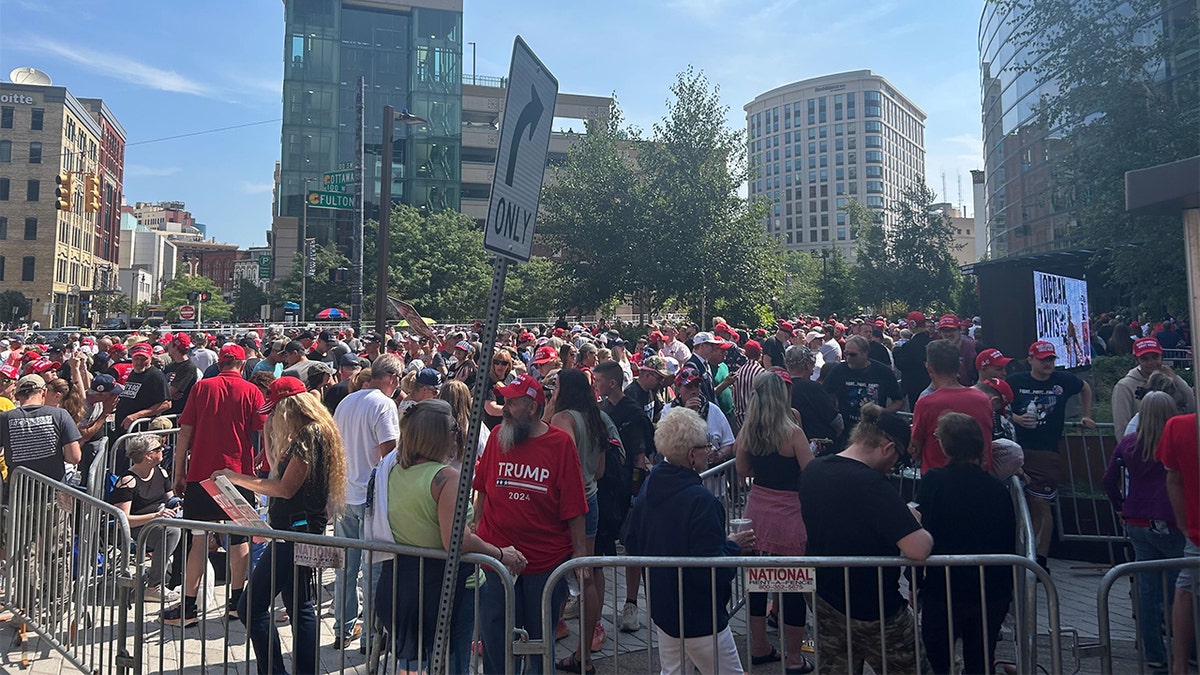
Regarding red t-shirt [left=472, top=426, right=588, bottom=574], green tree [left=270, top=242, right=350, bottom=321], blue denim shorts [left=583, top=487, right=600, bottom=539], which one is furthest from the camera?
green tree [left=270, top=242, right=350, bottom=321]

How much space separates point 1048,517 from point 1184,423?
7.59 feet

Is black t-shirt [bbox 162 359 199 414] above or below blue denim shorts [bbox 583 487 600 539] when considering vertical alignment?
above

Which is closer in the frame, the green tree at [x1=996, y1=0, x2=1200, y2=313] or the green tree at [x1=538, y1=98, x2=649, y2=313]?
the green tree at [x1=996, y1=0, x2=1200, y2=313]

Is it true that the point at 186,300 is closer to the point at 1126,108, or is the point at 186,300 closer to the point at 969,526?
the point at 1126,108

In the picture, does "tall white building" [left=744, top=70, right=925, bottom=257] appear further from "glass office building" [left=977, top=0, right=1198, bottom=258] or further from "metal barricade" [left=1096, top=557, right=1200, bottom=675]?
"metal barricade" [left=1096, top=557, right=1200, bottom=675]

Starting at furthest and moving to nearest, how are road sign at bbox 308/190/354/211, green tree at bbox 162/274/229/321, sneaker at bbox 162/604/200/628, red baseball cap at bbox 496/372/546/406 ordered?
1. green tree at bbox 162/274/229/321
2. road sign at bbox 308/190/354/211
3. sneaker at bbox 162/604/200/628
4. red baseball cap at bbox 496/372/546/406

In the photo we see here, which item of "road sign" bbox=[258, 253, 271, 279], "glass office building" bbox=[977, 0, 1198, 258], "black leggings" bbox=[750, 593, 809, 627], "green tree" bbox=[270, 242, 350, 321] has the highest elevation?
"glass office building" bbox=[977, 0, 1198, 258]

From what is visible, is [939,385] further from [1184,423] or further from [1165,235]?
[1165,235]

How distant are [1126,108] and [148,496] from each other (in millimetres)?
16120

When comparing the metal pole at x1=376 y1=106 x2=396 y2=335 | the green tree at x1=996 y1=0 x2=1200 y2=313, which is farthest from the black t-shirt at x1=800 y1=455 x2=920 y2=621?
the metal pole at x1=376 y1=106 x2=396 y2=335

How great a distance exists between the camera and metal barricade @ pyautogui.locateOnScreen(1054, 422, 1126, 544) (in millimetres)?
7250

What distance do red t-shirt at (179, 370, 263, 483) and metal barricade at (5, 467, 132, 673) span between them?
0.77 m

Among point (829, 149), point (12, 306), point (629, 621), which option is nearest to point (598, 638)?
point (629, 621)

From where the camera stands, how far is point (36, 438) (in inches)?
248
